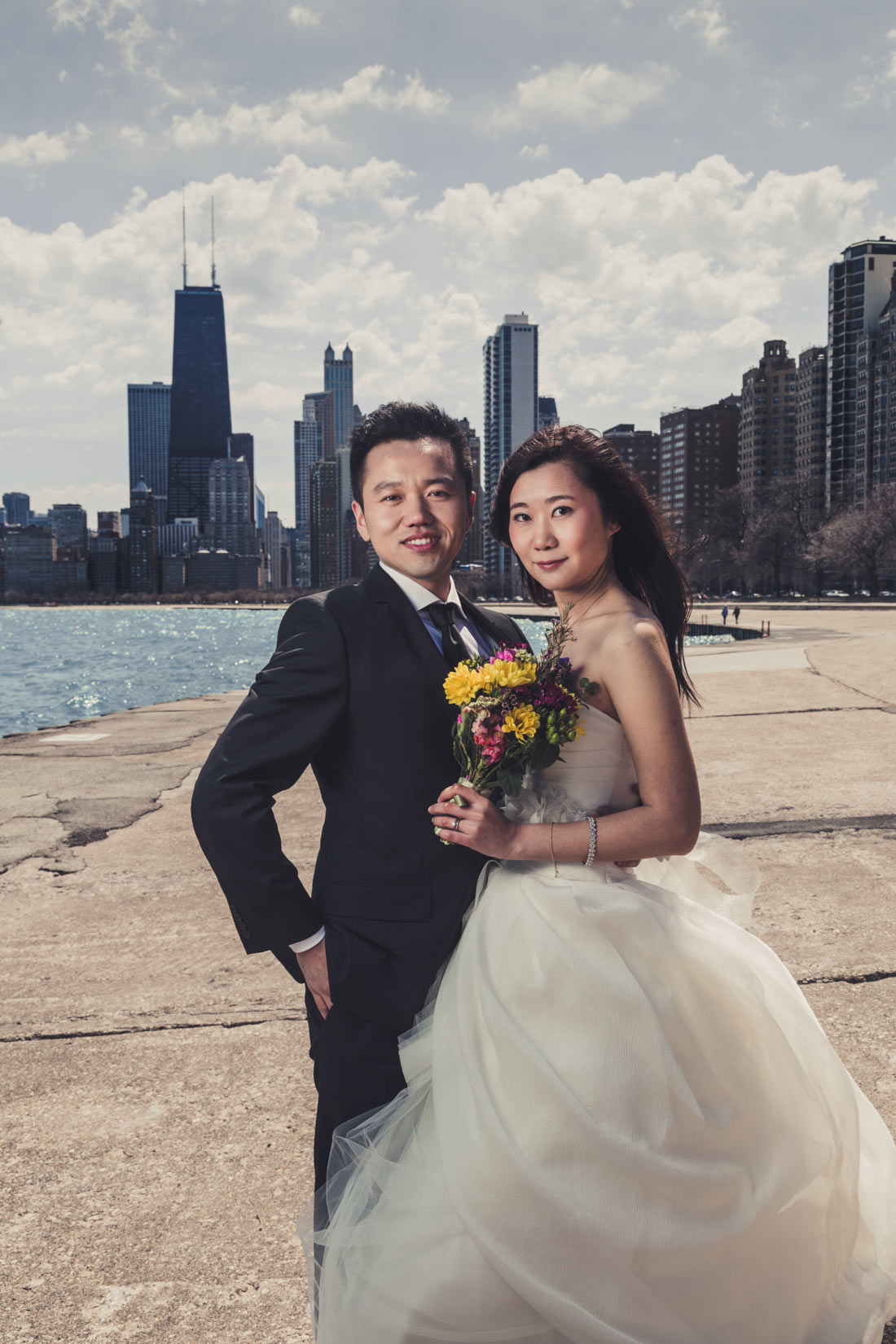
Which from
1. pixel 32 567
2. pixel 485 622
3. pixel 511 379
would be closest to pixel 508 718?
pixel 485 622

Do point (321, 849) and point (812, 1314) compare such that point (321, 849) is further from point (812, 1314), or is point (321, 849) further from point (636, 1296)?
point (812, 1314)

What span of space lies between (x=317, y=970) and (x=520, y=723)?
68cm

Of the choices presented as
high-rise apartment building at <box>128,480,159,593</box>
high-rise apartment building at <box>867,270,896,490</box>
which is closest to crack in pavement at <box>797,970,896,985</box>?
high-rise apartment building at <box>867,270,896,490</box>

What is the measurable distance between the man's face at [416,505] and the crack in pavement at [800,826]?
169 inches

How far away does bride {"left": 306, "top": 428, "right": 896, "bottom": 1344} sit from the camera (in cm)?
161

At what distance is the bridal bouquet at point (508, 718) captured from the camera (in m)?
1.66

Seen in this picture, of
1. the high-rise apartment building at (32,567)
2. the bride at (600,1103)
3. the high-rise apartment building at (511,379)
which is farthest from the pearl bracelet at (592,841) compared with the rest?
the high-rise apartment building at (32,567)

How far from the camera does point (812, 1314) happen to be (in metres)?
1.82

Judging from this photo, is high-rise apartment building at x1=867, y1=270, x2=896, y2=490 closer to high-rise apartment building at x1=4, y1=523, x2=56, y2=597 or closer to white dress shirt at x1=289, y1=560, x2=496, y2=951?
white dress shirt at x1=289, y1=560, x2=496, y2=951

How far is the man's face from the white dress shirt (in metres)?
0.02

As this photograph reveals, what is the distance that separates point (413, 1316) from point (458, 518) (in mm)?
1492

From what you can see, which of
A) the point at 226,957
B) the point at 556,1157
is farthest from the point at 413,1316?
the point at 226,957

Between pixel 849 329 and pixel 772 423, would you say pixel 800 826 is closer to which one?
pixel 849 329

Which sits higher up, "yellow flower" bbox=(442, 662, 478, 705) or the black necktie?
the black necktie
